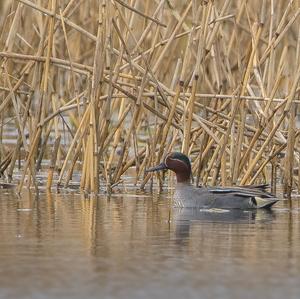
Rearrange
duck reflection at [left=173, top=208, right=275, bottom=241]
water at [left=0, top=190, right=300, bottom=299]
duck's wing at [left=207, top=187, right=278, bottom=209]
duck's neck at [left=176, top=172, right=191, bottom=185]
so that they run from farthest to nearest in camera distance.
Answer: duck's neck at [left=176, top=172, right=191, bottom=185] < duck's wing at [left=207, top=187, right=278, bottom=209] < duck reflection at [left=173, top=208, right=275, bottom=241] < water at [left=0, top=190, right=300, bottom=299]

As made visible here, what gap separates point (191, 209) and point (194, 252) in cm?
243

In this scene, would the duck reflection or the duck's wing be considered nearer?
the duck reflection

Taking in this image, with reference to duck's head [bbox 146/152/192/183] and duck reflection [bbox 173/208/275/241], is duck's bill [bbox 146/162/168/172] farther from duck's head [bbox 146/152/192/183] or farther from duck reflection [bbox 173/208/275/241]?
duck reflection [bbox 173/208/275/241]

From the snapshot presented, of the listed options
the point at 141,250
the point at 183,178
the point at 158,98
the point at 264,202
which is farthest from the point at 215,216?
the point at 141,250

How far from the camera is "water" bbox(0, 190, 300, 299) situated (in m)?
5.33

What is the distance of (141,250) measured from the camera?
6.51 m

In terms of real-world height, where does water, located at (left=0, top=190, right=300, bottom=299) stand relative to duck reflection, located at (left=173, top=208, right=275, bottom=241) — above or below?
below

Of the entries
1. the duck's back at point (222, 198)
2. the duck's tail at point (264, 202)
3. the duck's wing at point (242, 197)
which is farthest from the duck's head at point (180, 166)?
the duck's tail at point (264, 202)

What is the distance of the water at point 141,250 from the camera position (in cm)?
533

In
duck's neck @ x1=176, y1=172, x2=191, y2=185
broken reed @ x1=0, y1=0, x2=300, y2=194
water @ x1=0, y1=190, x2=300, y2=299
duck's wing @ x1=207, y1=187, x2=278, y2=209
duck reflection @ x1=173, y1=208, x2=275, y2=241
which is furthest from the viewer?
broken reed @ x1=0, y1=0, x2=300, y2=194

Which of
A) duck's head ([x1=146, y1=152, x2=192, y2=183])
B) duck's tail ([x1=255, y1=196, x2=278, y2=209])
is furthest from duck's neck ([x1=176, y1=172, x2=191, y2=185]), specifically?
duck's tail ([x1=255, y1=196, x2=278, y2=209])

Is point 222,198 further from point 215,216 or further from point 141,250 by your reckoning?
point 141,250

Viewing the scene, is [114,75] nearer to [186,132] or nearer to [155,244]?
[186,132]

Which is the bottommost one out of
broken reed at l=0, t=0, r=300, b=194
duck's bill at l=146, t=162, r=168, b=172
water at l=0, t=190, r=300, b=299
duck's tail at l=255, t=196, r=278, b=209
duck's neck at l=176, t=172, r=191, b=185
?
water at l=0, t=190, r=300, b=299
